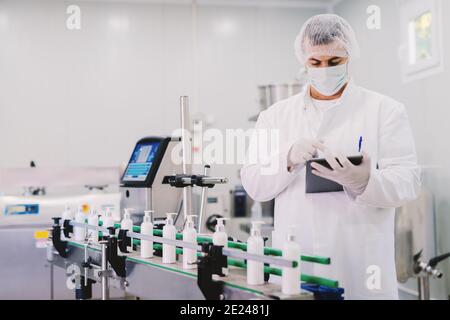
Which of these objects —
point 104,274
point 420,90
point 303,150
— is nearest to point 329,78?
point 303,150

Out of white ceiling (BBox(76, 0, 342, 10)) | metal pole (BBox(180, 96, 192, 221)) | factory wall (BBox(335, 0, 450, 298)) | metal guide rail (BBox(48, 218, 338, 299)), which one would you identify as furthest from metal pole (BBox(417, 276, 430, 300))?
white ceiling (BBox(76, 0, 342, 10))

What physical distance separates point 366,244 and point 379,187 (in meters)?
0.23

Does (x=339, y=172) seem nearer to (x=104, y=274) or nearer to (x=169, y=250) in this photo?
(x=169, y=250)

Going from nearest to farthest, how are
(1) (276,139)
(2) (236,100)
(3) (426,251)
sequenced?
(1) (276,139), (3) (426,251), (2) (236,100)

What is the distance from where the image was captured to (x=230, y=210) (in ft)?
13.2

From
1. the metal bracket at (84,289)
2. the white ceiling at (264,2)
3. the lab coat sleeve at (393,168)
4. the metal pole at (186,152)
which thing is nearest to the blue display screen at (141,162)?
the metal pole at (186,152)

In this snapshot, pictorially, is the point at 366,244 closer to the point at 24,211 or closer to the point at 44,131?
the point at 24,211

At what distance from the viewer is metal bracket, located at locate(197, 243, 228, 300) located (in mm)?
1196

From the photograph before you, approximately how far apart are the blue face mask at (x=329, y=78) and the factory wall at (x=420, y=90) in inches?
57.0

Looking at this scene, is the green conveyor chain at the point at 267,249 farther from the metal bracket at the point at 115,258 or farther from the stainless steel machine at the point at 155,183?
the stainless steel machine at the point at 155,183

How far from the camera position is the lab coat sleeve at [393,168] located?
4.93 feet

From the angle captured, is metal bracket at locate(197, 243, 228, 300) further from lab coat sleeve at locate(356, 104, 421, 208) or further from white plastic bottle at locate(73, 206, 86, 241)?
white plastic bottle at locate(73, 206, 86, 241)

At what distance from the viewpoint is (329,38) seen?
67.1 inches
